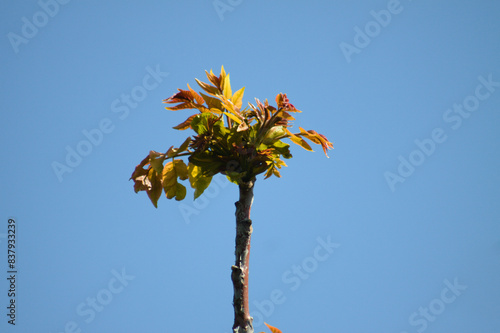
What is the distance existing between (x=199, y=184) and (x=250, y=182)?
27 cm

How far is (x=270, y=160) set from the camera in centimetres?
203

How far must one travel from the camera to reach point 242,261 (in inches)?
74.9

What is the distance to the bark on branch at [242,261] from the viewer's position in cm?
181

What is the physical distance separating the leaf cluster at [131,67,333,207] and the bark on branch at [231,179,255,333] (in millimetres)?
78

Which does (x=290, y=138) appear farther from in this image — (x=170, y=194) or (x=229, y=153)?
(x=170, y=194)

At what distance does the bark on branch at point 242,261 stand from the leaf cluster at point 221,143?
8 centimetres

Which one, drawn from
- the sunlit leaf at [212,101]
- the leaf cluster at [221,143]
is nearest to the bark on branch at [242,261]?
the leaf cluster at [221,143]

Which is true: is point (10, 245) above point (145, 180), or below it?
above

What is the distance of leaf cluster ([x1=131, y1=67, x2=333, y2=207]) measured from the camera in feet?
6.41

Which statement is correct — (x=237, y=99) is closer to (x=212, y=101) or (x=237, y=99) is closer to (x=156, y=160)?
(x=212, y=101)

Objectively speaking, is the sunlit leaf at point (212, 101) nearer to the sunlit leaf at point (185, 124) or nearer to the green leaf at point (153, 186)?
the sunlit leaf at point (185, 124)

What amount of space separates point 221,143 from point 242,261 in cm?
49

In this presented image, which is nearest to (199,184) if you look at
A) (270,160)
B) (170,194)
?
(170,194)

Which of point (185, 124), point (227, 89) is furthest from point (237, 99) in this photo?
point (185, 124)
